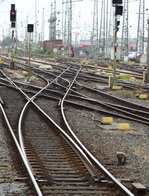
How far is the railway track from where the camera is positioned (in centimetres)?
655

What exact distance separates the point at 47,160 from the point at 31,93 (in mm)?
11927

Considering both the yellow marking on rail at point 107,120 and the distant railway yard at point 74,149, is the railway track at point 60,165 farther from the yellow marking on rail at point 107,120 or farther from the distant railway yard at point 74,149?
the yellow marking on rail at point 107,120

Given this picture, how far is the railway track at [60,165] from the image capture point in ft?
21.5

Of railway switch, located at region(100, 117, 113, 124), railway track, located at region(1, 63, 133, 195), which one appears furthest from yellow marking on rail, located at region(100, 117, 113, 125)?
railway track, located at region(1, 63, 133, 195)

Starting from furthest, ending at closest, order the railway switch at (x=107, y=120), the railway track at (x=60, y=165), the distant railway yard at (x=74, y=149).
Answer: the railway switch at (x=107, y=120), the distant railway yard at (x=74, y=149), the railway track at (x=60, y=165)

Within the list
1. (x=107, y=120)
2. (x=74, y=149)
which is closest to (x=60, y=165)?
(x=74, y=149)

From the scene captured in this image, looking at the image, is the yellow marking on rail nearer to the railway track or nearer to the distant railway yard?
the distant railway yard

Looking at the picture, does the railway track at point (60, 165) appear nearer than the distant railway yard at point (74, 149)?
Yes

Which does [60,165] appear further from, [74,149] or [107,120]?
[107,120]

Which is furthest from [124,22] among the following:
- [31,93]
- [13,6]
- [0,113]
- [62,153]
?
[62,153]

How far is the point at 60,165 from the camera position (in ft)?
26.3

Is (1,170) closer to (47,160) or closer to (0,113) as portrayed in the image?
(47,160)

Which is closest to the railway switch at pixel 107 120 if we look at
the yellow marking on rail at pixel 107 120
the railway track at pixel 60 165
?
the yellow marking on rail at pixel 107 120

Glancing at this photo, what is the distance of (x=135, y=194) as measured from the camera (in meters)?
6.36
